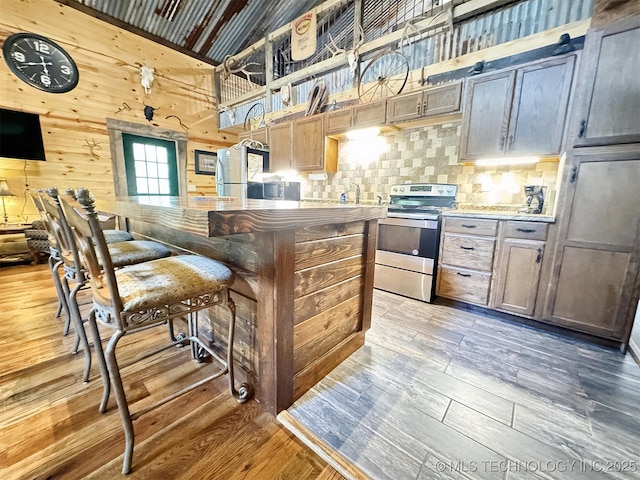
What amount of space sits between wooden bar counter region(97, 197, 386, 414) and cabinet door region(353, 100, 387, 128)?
75.1 inches

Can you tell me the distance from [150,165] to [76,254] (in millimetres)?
4328

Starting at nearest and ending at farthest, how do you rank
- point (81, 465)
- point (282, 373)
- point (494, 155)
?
1. point (81, 465)
2. point (282, 373)
3. point (494, 155)

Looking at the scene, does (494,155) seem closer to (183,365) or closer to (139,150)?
(183,365)

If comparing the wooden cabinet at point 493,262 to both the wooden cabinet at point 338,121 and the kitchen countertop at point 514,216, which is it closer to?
the kitchen countertop at point 514,216

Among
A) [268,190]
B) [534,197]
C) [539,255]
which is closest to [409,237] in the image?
[539,255]

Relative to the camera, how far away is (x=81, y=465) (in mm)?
992

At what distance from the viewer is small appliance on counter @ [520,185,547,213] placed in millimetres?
2381

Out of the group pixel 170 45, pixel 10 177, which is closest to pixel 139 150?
pixel 10 177

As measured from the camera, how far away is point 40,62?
3.67m

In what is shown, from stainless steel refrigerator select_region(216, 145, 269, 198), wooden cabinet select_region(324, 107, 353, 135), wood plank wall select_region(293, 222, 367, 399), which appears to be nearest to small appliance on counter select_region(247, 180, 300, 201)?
stainless steel refrigerator select_region(216, 145, 269, 198)

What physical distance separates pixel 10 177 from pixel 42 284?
1.95 metres

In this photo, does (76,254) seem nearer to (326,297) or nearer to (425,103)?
(326,297)

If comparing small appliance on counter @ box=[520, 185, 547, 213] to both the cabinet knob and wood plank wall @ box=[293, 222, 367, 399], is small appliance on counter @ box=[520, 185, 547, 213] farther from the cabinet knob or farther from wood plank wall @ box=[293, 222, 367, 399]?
wood plank wall @ box=[293, 222, 367, 399]

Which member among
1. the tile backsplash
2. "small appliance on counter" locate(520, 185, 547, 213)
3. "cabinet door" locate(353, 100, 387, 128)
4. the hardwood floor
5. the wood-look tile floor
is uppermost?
"cabinet door" locate(353, 100, 387, 128)
